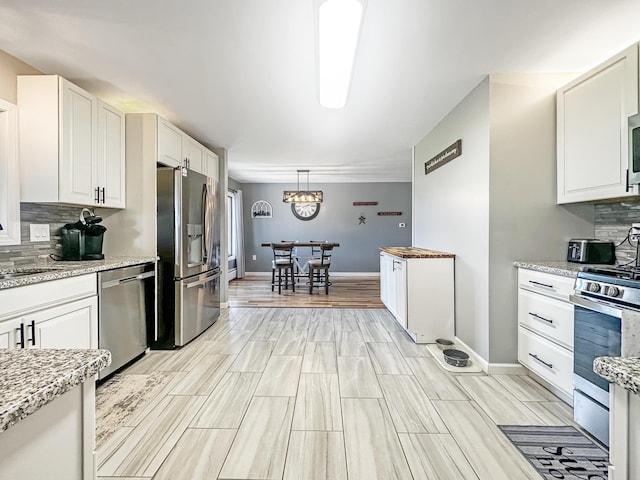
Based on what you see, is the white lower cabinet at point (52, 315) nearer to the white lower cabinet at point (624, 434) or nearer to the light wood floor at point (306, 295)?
the white lower cabinet at point (624, 434)

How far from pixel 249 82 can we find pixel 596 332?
2.86 metres

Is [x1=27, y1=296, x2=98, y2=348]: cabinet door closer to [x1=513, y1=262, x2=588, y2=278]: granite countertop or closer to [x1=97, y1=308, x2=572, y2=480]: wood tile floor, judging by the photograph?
[x1=97, y1=308, x2=572, y2=480]: wood tile floor

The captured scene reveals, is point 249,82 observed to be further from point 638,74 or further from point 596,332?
point 596,332

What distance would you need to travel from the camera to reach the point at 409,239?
7.68 m

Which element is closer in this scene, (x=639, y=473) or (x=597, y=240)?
(x=639, y=473)

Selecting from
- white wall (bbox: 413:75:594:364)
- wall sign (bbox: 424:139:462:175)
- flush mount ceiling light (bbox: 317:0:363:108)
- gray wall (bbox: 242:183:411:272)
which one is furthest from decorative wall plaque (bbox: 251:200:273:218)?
white wall (bbox: 413:75:594:364)

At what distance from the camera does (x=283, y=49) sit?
2.05 meters

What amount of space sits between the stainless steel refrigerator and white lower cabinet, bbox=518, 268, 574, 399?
2923 mm

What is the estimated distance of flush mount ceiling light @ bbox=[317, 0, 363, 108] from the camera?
1427mm

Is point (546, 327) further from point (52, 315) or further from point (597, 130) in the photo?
point (52, 315)

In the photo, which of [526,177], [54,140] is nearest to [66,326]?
[54,140]

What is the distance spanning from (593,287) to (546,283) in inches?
17.1

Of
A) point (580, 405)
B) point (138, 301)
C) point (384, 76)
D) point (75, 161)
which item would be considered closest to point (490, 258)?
Answer: point (580, 405)

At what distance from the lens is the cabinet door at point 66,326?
1689 mm
